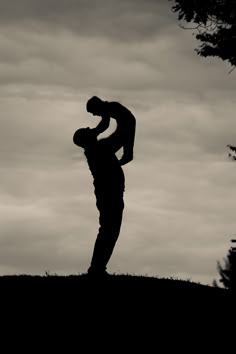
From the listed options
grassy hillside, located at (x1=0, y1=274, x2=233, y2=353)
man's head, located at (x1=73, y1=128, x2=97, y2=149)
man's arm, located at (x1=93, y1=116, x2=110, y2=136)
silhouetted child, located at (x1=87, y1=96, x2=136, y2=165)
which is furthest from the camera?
man's head, located at (x1=73, y1=128, x2=97, y2=149)

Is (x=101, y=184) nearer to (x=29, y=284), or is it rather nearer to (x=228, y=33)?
(x=29, y=284)

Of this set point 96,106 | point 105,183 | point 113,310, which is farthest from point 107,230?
point 96,106

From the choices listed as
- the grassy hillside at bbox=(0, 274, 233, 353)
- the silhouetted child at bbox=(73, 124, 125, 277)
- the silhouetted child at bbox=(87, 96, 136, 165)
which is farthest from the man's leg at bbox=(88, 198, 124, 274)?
the silhouetted child at bbox=(87, 96, 136, 165)

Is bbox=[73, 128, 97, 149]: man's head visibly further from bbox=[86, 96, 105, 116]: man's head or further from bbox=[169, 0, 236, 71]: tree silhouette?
bbox=[169, 0, 236, 71]: tree silhouette

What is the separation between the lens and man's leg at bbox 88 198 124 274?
16.2m

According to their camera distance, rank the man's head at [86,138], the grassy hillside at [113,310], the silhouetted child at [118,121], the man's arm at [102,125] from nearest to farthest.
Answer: the grassy hillside at [113,310]
the silhouetted child at [118,121]
the man's arm at [102,125]
the man's head at [86,138]

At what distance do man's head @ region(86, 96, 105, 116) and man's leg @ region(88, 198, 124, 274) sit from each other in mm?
1731

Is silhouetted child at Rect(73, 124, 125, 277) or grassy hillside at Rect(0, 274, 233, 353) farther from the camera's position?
silhouetted child at Rect(73, 124, 125, 277)

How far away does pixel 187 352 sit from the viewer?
569 inches

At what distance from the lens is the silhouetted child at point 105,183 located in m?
16.1

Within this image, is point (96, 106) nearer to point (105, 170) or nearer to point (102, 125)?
point (102, 125)

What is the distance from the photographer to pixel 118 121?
1605 cm

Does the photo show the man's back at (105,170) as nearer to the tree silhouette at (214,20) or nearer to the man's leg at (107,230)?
the man's leg at (107,230)

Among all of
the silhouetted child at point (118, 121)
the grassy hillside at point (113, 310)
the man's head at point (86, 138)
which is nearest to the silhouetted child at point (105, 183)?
the man's head at point (86, 138)
